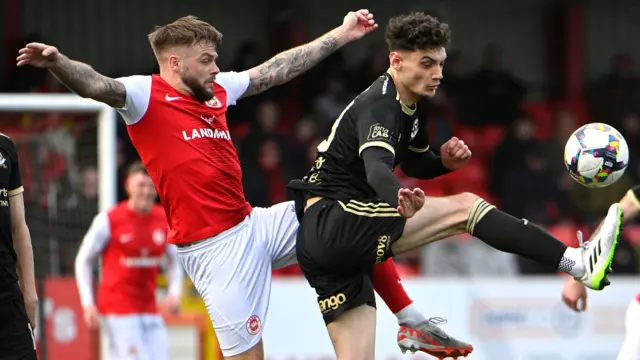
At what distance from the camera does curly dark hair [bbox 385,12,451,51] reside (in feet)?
20.1

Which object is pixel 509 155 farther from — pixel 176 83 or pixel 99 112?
pixel 176 83

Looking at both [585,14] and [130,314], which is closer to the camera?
[130,314]

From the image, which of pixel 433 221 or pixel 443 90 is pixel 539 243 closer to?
pixel 433 221

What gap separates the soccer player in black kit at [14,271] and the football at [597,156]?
2.93m

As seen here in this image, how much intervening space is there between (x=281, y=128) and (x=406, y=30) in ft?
32.3

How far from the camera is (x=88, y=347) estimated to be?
36.6 feet

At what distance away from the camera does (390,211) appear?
621 centimetres

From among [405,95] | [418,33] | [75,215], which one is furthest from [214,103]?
[75,215]

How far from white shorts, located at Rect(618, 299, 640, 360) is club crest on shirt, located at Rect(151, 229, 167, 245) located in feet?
15.7

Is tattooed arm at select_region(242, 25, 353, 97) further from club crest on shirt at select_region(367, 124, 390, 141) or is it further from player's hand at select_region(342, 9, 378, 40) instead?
club crest on shirt at select_region(367, 124, 390, 141)

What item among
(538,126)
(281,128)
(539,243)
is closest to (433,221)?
(539,243)

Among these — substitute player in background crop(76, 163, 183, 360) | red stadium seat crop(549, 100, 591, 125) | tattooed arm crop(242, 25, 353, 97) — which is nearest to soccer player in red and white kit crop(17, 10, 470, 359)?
tattooed arm crop(242, 25, 353, 97)

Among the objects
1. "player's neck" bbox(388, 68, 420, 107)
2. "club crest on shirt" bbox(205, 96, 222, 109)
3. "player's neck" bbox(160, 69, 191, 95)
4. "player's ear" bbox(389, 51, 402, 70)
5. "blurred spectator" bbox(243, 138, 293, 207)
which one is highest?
"player's ear" bbox(389, 51, 402, 70)

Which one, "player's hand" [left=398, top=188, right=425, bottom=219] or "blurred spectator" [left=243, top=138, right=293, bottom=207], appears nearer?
"player's hand" [left=398, top=188, right=425, bottom=219]
